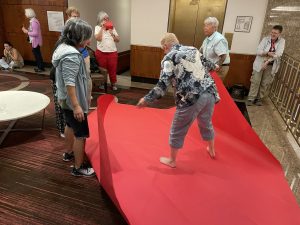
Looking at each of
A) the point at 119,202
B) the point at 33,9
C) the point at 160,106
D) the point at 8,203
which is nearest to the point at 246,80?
the point at 160,106

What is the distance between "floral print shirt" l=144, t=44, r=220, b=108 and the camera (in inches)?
72.7

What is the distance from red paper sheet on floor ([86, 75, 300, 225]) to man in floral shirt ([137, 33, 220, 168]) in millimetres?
413

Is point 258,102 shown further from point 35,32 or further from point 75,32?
point 35,32

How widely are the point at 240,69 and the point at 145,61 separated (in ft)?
6.75

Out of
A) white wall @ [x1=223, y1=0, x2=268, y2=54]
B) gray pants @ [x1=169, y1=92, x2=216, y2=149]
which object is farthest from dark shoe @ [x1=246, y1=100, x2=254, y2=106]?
gray pants @ [x1=169, y1=92, x2=216, y2=149]

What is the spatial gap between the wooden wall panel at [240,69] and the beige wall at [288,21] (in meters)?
0.55

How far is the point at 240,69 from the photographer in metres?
4.84

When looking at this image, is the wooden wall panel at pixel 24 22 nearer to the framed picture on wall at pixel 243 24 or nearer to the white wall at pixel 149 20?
the white wall at pixel 149 20

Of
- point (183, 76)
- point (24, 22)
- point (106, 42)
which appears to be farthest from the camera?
point (24, 22)

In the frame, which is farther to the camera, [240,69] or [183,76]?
[240,69]

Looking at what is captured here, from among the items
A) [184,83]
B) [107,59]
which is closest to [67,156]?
[184,83]

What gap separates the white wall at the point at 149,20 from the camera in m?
4.95

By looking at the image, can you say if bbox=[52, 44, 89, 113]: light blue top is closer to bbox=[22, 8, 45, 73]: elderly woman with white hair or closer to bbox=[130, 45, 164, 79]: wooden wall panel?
bbox=[130, 45, 164, 79]: wooden wall panel

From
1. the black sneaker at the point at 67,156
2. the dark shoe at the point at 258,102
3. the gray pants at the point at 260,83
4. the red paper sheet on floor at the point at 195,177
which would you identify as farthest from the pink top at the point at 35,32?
the dark shoe at the point at 258,102
